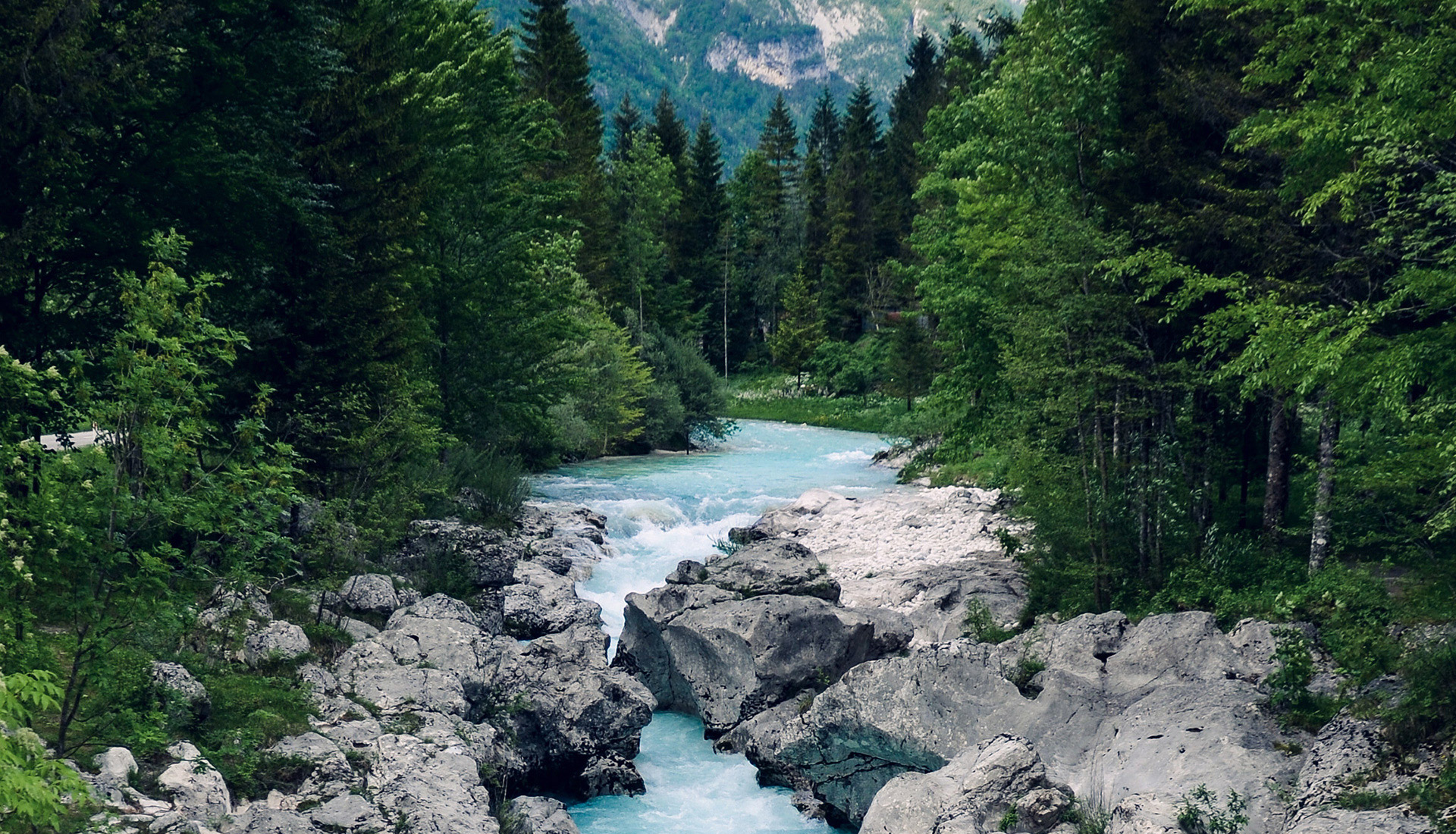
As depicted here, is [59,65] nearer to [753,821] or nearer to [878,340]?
[753,821]

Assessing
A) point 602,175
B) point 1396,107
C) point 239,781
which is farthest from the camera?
point 602,175

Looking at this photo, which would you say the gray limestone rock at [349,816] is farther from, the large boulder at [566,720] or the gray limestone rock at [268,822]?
the large boulder at [566,720]

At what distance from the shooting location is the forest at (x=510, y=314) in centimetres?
873

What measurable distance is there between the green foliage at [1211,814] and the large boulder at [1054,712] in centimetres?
67

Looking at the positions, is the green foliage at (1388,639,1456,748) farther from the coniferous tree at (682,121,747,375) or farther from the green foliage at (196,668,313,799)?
the coniferous tree at (682,121,747,375)

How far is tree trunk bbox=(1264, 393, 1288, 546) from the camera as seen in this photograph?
15250mm

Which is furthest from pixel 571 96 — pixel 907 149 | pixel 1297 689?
pixel 1297 689

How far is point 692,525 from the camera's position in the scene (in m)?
26.6

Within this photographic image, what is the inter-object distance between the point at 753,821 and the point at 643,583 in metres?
9.32

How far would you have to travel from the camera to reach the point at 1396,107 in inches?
425

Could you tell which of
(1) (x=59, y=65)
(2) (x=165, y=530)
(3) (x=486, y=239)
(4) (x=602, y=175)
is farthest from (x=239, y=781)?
(4) (x=602, y=175)

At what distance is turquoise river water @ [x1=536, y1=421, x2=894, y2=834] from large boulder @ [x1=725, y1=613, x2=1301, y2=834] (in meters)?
0.81

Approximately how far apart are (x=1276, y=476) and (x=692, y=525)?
1490cm

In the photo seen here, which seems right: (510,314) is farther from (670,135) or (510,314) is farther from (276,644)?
(670,135)
